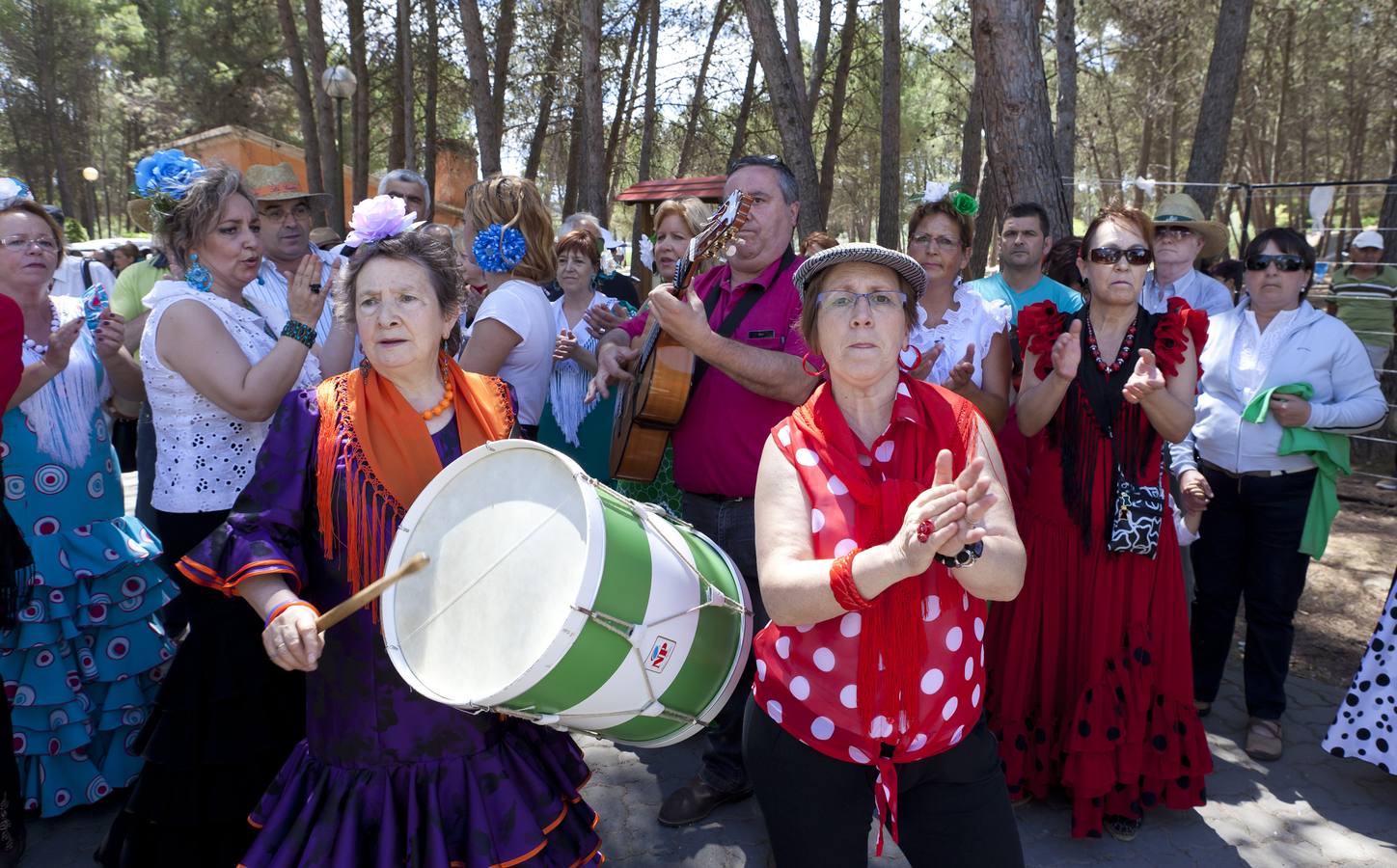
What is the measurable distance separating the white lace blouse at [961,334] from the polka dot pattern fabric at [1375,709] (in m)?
1.92

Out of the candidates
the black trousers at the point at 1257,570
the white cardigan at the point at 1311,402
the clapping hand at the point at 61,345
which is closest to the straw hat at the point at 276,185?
the clapping hand at the point at 61,345

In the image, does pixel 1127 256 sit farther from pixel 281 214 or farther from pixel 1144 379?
pixel 281 214

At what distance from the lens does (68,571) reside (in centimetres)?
350

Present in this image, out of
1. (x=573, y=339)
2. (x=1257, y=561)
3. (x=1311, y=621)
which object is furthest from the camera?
(x=1311, y=621)

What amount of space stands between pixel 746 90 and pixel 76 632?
54.4ft

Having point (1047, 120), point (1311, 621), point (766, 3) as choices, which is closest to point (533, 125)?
point (766, 3)

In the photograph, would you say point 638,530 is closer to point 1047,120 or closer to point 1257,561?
point 1257,561

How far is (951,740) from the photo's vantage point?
2.09 metres

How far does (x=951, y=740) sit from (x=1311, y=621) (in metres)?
4.79

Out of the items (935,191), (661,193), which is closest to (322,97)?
(661,193)

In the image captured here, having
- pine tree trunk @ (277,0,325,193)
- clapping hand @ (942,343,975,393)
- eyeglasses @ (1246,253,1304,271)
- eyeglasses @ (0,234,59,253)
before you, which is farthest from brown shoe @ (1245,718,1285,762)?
pine tree trunk @ (277,0,325,193)

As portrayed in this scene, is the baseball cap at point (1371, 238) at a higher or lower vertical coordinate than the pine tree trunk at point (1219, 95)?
lower

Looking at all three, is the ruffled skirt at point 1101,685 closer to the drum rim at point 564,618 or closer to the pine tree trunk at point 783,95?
the drum rim at point 564,618

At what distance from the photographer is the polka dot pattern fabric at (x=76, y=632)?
345 centimetres
